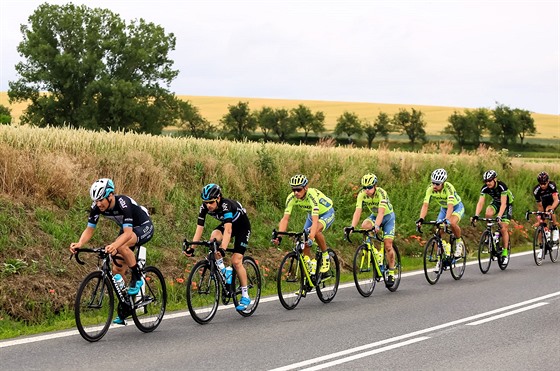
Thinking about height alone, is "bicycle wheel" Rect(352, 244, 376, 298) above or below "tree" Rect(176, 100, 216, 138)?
below

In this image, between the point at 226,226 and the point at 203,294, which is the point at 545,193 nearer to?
the point at 226,226

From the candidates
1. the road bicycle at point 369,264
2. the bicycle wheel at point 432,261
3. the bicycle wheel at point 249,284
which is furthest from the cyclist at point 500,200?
the bicycle wheel at point 249,284

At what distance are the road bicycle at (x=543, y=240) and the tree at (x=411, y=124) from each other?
79.1 meters

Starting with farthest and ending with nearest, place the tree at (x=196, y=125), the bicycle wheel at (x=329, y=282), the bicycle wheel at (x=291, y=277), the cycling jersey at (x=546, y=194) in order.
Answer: the tree at (x=196, y=125) < the cycling jersey at (x=546, y=194) < the bicycle wheel at (x=329, y=282) < the bicycle wheel at (x=291, y=277)

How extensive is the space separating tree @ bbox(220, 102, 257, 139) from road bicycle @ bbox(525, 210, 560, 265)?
74.7 metres

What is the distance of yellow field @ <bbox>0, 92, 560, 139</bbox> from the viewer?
10250cm

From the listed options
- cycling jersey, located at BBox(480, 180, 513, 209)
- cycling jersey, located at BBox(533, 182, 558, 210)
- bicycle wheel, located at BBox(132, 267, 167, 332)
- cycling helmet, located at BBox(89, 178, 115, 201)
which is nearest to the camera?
cycling helmet, located at BBox(89, 178, 115, 201)

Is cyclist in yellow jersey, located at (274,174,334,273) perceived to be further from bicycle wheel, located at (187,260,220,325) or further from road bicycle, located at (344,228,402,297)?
bicycle wheel, located at (187,260,220,325)

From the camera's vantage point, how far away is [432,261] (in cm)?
1507

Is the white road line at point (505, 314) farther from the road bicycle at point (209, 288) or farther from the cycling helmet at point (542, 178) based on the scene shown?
the cycling helmet at point (542, 178)

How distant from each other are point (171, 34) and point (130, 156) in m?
48.8

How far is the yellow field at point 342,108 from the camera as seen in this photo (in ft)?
336

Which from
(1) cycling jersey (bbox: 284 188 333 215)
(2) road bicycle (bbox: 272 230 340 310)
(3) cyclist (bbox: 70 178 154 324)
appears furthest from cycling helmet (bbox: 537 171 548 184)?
(3) cyclist (bbox: 70 178 154 324)

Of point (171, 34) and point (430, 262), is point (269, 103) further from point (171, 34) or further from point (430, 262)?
point (430, 262)
